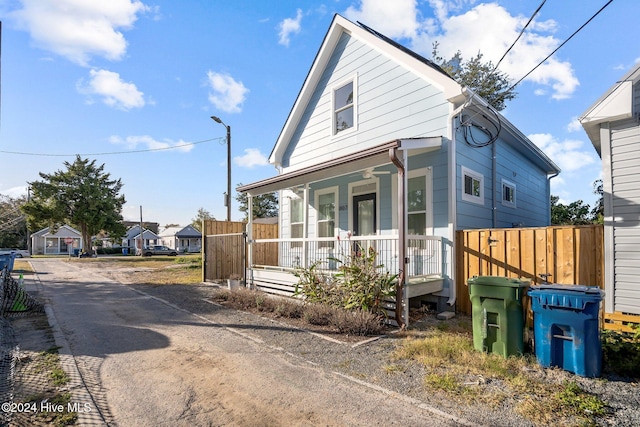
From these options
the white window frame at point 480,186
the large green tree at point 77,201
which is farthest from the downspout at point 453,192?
the large green tree at point 77,201

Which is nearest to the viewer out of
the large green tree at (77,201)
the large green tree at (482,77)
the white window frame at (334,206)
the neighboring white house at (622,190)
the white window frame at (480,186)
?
the neighboring white house at (622,190)

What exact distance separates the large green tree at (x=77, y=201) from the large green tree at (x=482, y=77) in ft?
115

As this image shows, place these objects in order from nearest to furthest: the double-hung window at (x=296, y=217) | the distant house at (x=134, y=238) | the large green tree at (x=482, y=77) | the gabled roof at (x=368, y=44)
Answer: the gabled roof at (x=368, y=44), the double-hung window at (x=296, y=217), the large green tree at (x=482, y=77), the distant house at (x=134, y=238)

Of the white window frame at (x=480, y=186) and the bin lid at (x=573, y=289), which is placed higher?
the white window frame at (x=480, y=186)

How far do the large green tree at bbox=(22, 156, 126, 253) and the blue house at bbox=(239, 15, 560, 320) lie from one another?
1219 inches

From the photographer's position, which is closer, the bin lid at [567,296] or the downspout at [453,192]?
the bin lid at [567,296]

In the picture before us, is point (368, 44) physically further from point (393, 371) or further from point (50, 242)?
point (50, 242)

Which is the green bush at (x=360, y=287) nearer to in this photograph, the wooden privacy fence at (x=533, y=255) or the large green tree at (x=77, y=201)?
the wooden privacy fence at (x=533, y=255)

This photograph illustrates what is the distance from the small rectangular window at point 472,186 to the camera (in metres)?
7.38

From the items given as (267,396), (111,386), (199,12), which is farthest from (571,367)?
(199,12)

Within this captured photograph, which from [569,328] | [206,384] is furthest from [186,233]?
[569,328]

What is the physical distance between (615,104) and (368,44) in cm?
569

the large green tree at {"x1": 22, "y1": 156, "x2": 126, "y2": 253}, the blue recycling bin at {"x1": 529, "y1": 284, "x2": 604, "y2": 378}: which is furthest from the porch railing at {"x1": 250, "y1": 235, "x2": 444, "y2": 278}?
the large green tree at {"x1": 22, "y1": 156, "x2": 126, "y2": 253}

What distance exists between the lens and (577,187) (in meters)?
16.8
